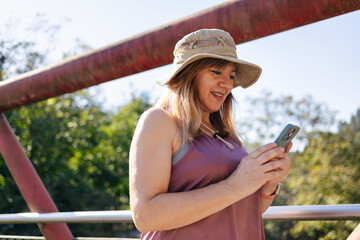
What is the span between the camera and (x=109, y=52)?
178 centimetres

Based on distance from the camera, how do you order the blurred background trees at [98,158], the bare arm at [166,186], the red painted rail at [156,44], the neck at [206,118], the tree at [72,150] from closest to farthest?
the bare arm at [166,186] → the red painted rail at [156,44] → the neck at [206,118] → the blurred background trees at [98,158] → the tree at [72,150]

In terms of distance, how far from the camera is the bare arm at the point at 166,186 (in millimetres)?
1105

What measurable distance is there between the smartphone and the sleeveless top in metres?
0.16

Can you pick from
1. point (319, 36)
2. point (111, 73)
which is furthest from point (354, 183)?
point (319, 36)

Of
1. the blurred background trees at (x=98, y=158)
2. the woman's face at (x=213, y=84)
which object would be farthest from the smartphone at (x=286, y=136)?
the blurred background trees at (x=98, y=158)

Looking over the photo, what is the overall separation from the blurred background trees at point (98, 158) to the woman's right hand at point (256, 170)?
2.69m

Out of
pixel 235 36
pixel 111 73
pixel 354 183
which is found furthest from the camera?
pixel 354 183

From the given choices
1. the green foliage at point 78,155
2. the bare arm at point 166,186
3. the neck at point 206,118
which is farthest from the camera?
the green foliage at point 78,155

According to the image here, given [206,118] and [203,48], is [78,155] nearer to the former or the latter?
[206,118]

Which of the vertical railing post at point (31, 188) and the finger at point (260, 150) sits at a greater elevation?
the finger at point (260, 150)

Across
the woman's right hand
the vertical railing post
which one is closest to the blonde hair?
the woman's right hand

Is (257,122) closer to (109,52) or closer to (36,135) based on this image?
(36,135)

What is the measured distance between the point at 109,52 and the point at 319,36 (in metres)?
22.3

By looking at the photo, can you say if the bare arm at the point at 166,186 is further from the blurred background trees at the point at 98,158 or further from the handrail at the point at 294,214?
the blurred background trees at the point at 98,158
